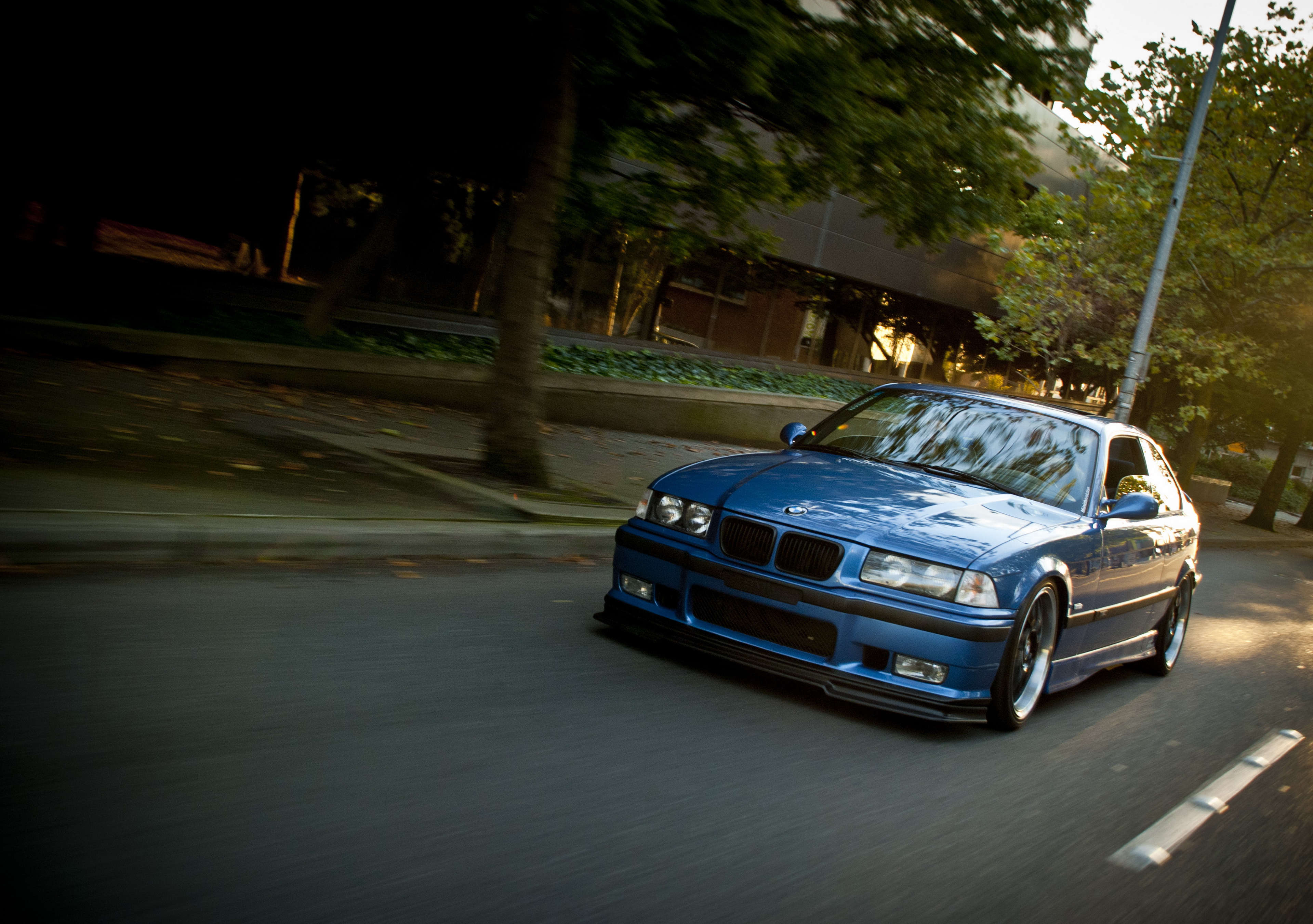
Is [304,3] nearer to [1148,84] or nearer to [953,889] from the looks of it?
[953,889]

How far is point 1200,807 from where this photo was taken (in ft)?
16.0

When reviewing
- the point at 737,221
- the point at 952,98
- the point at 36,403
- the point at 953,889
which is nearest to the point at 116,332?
the point at 36,403

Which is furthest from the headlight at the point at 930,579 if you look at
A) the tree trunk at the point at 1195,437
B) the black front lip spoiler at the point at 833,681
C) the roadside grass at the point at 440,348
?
the tree trunk at the point at 1195,437

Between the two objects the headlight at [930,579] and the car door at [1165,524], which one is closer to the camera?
the headlight at [930,579]

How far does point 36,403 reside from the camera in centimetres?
874

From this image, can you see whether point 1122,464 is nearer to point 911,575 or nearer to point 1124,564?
point 1124,564

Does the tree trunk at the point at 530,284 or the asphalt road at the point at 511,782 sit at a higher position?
the tree trunk at the point at 530,284

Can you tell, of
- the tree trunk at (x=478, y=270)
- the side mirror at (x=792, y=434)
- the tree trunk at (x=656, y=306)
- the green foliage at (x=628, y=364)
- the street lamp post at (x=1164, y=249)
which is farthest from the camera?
the tree trunk at (x=656, y=306)

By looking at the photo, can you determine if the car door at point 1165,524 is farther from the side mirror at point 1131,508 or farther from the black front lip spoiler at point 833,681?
the black front lip spoiler at point 833,681

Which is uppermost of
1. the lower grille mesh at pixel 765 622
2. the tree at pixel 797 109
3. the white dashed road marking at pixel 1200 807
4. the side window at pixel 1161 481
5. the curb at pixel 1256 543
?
the tree at pixel 797 109

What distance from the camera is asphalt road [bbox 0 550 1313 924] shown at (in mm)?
2953

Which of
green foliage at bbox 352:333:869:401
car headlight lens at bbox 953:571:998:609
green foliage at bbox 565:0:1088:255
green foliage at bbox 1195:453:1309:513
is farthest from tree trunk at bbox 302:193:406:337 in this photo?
green foliage at bbox 1195:453:1309:513

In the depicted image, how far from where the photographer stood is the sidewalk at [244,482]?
5.98m

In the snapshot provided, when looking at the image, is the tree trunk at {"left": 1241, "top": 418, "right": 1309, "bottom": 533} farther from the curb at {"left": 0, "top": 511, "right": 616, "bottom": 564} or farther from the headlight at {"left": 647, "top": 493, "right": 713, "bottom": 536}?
the headlight at {"left": 647, "top": 493, "right": 713, "bottom": 536}
